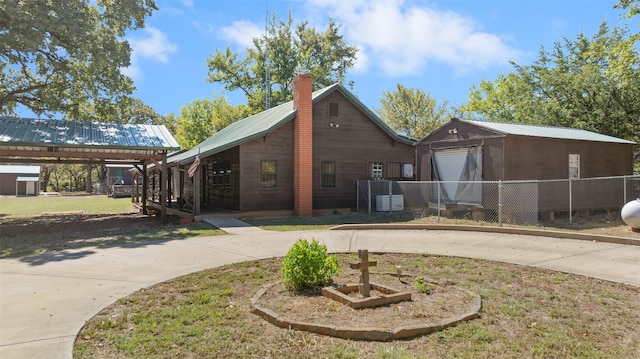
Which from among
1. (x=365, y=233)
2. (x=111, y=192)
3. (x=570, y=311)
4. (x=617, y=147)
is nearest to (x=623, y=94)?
(x=617, y=147)

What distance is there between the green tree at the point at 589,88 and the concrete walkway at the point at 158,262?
17052 mm

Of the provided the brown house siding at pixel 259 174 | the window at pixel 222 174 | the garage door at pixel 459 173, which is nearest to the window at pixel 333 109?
the brown house siding at pixel 259 174

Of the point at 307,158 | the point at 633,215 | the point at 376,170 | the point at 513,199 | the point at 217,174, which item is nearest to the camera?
the point at 633,215

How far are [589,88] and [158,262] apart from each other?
86.0 feet

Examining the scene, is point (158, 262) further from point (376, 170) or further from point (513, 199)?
point (376, 170)

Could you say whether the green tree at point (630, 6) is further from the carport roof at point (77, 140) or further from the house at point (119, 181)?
the house at point (119, 181)

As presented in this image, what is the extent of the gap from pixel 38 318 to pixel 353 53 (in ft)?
137

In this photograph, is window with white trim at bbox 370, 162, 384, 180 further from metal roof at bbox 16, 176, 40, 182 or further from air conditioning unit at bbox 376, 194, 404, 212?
metal roof at bbox 16, 176, 40, 182

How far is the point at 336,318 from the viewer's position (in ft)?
15.6

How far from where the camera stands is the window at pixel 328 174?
18875 millimetres

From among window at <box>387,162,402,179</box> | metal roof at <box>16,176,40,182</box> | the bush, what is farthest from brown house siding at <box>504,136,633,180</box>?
metal roof at <box>16,176,40,182</box>

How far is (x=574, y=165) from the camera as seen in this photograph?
1617 centimetres

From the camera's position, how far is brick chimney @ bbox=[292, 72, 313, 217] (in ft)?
58.2

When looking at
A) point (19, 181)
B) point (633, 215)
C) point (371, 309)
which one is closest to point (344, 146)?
point (633, 215)
